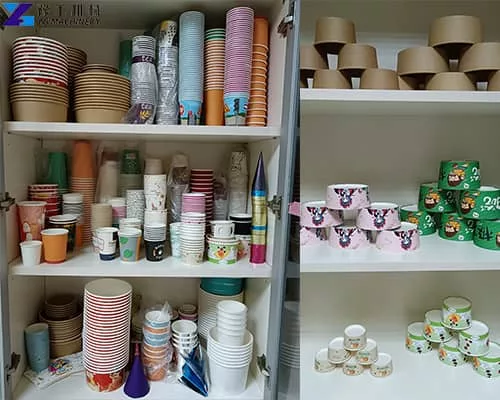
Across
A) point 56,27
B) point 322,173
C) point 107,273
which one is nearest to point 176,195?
point 107,273

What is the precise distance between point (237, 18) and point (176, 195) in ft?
1.39

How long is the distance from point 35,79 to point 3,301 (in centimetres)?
44

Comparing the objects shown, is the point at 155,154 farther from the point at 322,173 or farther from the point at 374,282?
the point at 374,282

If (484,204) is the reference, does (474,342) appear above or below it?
below

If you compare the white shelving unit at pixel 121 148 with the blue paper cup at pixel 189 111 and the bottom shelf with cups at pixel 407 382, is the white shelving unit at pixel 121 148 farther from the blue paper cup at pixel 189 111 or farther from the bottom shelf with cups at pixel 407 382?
the bottom shelf with cups at pixel 407 382

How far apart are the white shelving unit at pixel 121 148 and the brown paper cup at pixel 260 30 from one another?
0.02m

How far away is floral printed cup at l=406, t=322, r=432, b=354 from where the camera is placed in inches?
47.7

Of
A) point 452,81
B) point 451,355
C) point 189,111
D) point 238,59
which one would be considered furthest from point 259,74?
point 451,355

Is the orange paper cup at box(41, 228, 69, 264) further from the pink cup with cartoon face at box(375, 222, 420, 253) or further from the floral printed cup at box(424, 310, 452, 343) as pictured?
the floral printed cup at box(424, 310, 452, 343)

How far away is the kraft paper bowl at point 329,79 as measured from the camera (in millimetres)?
960

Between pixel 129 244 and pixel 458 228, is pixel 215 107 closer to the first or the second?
pixel 129 244

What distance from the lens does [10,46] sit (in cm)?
96

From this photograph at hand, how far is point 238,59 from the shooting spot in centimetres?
96

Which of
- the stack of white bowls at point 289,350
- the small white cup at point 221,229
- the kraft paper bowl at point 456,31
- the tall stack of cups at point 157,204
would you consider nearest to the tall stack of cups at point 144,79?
the tall stack of cups at point 157,204
